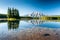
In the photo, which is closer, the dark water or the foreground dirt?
the foreground dirt

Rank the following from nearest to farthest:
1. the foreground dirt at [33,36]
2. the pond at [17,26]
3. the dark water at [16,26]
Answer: the foreground dirt at [33,36], the pond at [17,26], the dark water at [16,26]

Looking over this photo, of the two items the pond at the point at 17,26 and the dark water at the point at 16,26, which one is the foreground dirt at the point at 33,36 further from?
the dark water at the point at 16,26

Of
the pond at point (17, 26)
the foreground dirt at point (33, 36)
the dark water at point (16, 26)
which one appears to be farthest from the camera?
the dark water at point (16, 26)

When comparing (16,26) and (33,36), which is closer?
(33,36)

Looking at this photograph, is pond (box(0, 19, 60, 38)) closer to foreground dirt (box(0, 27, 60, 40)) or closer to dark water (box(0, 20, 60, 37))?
dark water (box(0, 20, 60, 37))

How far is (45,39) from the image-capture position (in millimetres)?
6531

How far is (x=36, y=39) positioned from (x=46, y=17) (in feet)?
139

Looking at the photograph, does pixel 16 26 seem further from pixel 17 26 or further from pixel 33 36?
pixel 33 36

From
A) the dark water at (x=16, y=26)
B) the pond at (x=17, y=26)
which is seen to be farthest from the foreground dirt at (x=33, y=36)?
the dark water at (x=16, y=26)

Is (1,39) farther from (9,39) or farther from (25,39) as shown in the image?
(25,39)

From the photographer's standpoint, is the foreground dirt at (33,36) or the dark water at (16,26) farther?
the dark water at (16,26)

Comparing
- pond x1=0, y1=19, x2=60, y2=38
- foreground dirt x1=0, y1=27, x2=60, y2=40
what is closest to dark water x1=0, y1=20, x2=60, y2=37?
pond x1=0, y1=19, x2=60, y2=38

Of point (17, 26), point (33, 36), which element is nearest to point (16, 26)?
point (17, 26)

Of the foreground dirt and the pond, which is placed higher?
the pond
